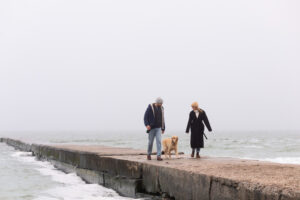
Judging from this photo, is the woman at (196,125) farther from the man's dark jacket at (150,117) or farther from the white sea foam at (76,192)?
the white sea foam at (76,192)

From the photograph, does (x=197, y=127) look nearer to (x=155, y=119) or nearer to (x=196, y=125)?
(x=196, y=125)

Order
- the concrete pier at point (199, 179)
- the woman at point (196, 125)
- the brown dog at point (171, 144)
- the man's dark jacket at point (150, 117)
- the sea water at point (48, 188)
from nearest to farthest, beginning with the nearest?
the concrete pier at point (199, 179) → the man's dark jacket at point (150, 117) → the sea water at point (48, 188) → the brown dog at point (171, 144) → the woman at point (196, 125)

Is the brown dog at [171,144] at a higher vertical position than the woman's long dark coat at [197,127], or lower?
lower

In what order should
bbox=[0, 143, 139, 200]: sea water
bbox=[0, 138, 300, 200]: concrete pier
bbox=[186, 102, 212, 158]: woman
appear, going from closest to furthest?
bbox=[0, 138, 300, 200]: concrete pier < bbox=[0, 143, 139, 200]: sea water < bbox=[186, 102, 212, 158]: woman

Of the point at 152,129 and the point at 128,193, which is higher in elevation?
the point at 152,129

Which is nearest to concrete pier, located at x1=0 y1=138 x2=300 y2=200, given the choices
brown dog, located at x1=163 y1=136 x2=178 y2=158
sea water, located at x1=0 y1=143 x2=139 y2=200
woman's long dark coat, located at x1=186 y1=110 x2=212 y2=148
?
sea water, located at x1=0 y1=143 x2=139 y2=200

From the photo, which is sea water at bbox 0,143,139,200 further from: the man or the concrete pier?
the man

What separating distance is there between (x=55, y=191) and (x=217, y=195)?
5261 millimetres

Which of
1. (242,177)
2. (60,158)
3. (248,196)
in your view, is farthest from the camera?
(60,158)

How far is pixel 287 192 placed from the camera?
12.9ft

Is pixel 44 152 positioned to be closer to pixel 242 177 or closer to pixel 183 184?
pixel 183 184

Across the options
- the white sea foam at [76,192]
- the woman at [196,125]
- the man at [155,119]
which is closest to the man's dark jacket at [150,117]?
the man at [155,119]

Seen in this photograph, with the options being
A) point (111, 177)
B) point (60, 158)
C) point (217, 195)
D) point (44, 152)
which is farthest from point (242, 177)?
point (44, 152)

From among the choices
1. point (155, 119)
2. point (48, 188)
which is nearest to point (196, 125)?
point (155, 119)
